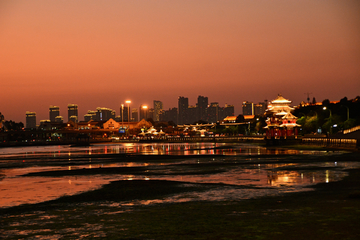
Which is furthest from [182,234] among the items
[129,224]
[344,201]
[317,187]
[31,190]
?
[31,190]

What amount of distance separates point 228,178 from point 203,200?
1003 cm

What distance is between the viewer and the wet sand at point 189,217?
13992mm

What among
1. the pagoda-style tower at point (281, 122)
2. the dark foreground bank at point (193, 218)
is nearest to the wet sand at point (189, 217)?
the dark foreground bank at point (193, 218)

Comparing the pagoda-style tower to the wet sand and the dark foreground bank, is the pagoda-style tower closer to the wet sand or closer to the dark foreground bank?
the wet sand

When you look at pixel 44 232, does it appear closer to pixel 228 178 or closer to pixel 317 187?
pixel 317 187

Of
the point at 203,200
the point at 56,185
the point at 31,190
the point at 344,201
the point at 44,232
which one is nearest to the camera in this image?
the point at 44,232

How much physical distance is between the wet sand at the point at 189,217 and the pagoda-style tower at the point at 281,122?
87.1m

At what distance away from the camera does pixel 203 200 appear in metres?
A: 20.8

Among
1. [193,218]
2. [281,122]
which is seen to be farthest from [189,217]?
[281,122]

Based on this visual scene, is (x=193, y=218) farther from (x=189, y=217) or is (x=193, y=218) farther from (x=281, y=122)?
(x=281, y=122)

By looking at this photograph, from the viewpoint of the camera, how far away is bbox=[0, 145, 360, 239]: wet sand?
13992mm

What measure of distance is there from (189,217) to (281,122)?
318 ft

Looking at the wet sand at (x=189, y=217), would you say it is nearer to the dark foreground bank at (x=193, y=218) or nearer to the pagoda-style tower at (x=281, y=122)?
the dark foreground bank at (x=193, y=218)

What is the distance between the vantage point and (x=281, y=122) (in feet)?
361
